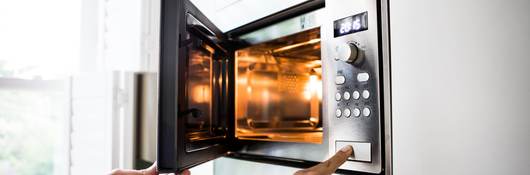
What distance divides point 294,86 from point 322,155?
38 cm

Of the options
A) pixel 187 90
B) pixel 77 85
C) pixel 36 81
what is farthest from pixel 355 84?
pixel 36 81

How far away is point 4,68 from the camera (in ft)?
6.00

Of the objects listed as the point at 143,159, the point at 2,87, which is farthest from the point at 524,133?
the point at 2,87

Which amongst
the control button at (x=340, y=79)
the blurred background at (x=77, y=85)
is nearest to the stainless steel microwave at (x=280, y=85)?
the control button at (x=340, y=79)

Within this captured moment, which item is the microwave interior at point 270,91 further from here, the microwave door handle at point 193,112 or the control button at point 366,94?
the control button at point 366,94

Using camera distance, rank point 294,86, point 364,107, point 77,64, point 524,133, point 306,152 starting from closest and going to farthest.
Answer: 1. point 524,133
2. point 364,107
3. point 306,152
4. point 294,86
5. point 77,64

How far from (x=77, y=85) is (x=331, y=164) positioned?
1587 mm

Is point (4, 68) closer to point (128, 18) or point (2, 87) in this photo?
point (2, 87)

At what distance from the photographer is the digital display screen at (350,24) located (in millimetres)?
646

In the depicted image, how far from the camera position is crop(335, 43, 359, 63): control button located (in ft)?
2.08

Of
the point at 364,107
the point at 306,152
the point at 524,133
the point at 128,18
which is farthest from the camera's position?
the point at 128,18

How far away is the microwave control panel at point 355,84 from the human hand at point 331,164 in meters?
0.01

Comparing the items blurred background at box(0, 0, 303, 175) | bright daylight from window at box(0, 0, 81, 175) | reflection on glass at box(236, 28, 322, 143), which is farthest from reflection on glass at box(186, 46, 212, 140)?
bright daylight from window at box(0, 0, 81, 175)

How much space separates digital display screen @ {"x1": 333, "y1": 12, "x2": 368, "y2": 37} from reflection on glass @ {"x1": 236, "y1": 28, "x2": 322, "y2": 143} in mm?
233
